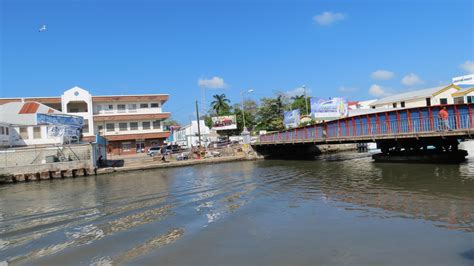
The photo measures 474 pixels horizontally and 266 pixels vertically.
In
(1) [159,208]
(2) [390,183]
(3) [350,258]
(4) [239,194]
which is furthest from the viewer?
(2) [390,183]

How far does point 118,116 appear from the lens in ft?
182

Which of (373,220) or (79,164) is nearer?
(373,220)

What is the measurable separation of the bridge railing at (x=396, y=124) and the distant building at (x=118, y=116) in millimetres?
26794

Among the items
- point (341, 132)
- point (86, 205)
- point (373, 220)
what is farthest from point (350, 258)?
point (341, 132)

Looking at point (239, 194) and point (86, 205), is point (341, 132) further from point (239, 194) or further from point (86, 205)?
point (86, 205)

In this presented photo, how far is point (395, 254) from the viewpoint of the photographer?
8203 mm

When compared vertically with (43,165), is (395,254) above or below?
below

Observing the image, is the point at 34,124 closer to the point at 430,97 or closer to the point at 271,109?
the point at 430,97

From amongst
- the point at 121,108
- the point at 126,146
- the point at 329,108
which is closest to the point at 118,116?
the point at 121,108

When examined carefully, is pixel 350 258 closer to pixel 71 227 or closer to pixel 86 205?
pixel 71 227

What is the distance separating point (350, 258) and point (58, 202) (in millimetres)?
14894

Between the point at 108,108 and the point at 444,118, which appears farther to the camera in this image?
the point at 108,108

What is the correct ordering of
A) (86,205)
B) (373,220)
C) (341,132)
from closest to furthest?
(373,220) → (86,205) → (341,132)

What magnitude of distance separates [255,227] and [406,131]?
19.7m
